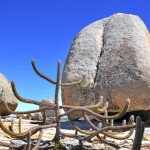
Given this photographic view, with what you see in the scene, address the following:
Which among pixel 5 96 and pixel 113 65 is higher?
pixel 113 65

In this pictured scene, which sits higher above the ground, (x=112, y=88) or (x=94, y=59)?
(x=94, y=59)

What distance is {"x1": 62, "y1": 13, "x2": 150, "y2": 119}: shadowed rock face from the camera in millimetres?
11172

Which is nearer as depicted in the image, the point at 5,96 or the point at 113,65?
the point at 113,65

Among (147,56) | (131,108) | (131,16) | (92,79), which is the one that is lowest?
(131,108)

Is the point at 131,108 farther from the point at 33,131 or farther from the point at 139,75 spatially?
the point at 33,131

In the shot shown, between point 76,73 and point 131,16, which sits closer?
point 76,73

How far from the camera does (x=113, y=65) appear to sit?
11773 mm

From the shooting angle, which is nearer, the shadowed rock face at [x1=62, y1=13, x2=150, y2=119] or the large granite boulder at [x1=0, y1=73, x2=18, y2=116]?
the shadowed rock face at [x1=62, y1=13, x2=150, y2=119]

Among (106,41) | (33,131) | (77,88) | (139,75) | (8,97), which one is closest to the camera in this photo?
(33,131)

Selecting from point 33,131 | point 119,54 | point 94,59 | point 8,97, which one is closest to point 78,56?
point 94,59

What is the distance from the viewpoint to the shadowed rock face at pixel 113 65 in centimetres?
1117

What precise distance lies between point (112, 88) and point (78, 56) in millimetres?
1753

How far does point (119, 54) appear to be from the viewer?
11.9 meters

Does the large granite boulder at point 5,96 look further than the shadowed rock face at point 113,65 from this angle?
Yes
